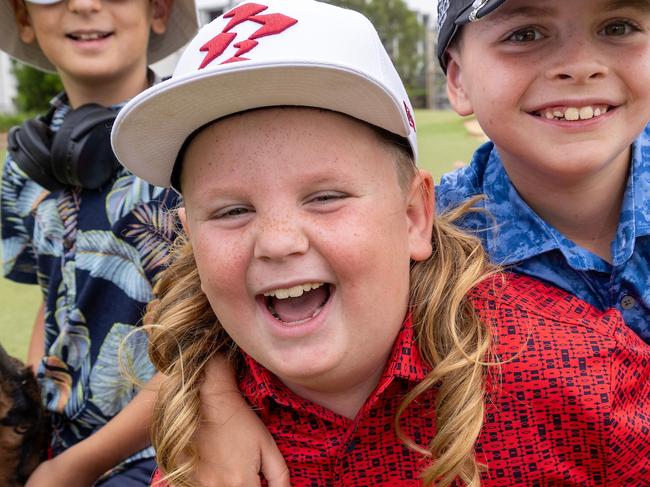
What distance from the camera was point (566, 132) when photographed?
1749 millimetres

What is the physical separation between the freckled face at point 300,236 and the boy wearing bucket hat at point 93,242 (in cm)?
69

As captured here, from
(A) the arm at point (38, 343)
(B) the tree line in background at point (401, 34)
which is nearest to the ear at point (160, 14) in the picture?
(A) the arm at point (38, 343)

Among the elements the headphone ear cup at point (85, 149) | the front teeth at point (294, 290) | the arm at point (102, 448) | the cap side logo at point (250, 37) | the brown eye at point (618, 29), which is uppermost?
the cap side logo at point (250, 37)

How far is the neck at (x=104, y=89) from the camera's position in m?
2.32

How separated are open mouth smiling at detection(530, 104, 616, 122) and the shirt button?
43 cm

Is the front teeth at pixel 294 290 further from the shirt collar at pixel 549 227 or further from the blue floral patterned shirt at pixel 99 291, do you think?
the blue floral patterned shirt at pixel 99 291

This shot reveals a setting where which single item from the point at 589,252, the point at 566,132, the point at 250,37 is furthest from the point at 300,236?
the point at 589,252

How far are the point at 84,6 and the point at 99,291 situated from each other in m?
0.81

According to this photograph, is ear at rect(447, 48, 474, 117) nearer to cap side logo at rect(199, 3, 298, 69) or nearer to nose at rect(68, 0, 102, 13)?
cap side logo at rect(199, 3, 298, 69)

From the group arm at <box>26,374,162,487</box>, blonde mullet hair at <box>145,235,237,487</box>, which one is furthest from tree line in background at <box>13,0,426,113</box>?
blonde mullet hair at <box>145,235,237,487</box>

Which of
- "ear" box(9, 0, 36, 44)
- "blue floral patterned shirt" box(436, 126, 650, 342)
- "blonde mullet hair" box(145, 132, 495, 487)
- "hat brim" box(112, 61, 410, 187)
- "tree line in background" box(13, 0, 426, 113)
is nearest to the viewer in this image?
"hat brim" box(112, 61, 410, 187)

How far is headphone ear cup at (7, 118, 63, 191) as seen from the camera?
7.27 feet

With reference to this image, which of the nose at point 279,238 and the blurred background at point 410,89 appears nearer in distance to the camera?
the nose at point 279,238

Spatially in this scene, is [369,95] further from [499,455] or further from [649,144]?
[649,144]
